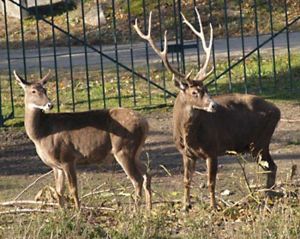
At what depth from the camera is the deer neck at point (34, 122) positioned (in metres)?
11.3

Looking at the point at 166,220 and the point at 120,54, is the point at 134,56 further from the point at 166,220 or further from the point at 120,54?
the point at 166,220

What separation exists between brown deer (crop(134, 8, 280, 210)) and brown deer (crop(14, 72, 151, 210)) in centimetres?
42

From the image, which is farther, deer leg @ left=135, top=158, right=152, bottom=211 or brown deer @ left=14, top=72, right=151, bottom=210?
brown deer @ left=14, top=72, right=151, bottom=210

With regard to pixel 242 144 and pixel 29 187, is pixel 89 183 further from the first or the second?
pixel 242 144

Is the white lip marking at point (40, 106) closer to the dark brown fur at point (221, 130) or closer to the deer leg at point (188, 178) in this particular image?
the dark brown fur at point (221, 130)

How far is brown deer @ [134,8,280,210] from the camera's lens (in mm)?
10906

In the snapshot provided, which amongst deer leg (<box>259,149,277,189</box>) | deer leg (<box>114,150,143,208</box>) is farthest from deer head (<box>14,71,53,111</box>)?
deer leg (<box>259,149,277,189</box>)

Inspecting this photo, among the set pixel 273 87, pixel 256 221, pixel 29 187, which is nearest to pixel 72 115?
pixel 29 187

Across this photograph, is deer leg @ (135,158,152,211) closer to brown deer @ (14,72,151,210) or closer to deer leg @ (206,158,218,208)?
brown deer @ (14,72,151,210)

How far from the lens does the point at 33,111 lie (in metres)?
11.3

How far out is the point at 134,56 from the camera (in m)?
23.0

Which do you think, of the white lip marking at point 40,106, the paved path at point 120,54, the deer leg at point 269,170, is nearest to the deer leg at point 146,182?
the white lip marking at point 40,106

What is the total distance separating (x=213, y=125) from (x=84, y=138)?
125 cm

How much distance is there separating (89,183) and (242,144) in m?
1.86
